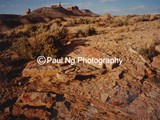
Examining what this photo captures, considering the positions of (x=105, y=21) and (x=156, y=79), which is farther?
(x=105, y=21)

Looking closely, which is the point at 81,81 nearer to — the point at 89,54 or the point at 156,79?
the point at 89,54

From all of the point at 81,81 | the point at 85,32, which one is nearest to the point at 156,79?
the point at 81,81

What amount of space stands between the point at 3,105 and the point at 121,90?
3.11 meters

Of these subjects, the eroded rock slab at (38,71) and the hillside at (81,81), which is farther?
the eroded rock slab at (38,71)

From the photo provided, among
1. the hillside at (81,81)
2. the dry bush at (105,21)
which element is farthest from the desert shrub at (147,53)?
the dry bush at (105,21)

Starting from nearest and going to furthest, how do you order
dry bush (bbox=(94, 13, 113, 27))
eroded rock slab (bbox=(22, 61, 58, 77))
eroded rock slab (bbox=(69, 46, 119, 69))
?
eroded rock slab (bbox=(22, 61, 58, 77)), eroded rock slab (bbox=(69, 46, 119, 69)), dry bush (bbox=(94, 13, 113, 27))

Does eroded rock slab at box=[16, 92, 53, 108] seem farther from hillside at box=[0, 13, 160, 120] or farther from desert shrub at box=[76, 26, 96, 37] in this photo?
desert shrub at box=[76, 26, 96, 37]

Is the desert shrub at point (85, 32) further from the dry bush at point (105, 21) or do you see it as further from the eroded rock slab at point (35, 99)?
the eroded rock slab at point (35, 99)

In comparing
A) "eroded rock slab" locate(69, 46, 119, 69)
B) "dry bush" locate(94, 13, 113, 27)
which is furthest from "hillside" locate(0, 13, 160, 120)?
"dry bush" locate(94, 13, 113, 27)

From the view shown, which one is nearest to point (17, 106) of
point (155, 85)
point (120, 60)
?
point (120, 60)

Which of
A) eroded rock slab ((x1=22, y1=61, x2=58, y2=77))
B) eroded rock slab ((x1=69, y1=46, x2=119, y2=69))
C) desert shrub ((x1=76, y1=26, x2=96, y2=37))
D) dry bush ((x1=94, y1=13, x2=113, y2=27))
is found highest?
dry bush ((x1=94, y1=13, x2=113, y2=27))

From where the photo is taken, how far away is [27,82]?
17.8 feet

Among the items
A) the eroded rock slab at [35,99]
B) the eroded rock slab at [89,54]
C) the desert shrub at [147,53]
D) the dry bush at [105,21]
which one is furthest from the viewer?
the dry bush at [105,21]

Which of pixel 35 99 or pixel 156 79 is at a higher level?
pixel 156 79
